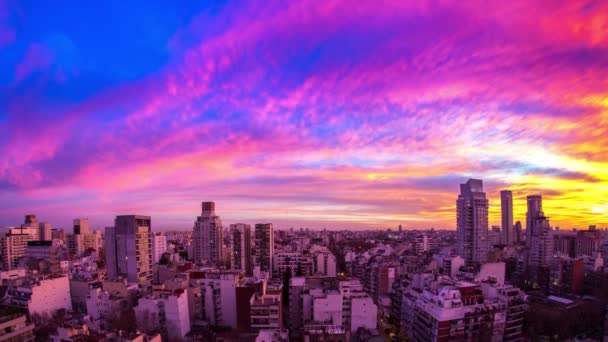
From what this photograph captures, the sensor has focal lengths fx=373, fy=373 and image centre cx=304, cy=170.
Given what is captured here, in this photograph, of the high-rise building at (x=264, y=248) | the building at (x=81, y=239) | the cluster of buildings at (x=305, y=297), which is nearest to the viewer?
the cluster of buildings at (x=305, y=297)

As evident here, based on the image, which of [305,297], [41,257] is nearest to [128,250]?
[305,297]

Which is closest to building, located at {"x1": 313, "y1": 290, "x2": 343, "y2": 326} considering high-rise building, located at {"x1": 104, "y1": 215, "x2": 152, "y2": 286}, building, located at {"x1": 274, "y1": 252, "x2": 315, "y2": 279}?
high-rise building, located at {"x1": 104, "y1": 215, "x2": 152, "y2": 286}

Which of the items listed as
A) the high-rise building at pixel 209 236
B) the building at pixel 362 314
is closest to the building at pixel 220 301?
the building at pixel 362 314

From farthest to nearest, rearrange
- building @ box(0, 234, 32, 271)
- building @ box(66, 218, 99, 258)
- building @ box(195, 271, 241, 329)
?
building @ box(66, 218, 99, 258), building @ box(0, 234, 32, 271), building @ box(195, 271, 241, 329)

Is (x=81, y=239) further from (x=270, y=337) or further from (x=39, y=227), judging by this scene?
(x=270, y=337)

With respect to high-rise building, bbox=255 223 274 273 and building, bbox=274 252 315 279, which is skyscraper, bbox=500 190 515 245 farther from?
high-rise building, bbox=255 223 274 273

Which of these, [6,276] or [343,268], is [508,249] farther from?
[6,276]

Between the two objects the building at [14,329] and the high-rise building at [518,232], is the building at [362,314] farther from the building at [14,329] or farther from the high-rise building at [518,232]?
the high-rise building at [518,232]
